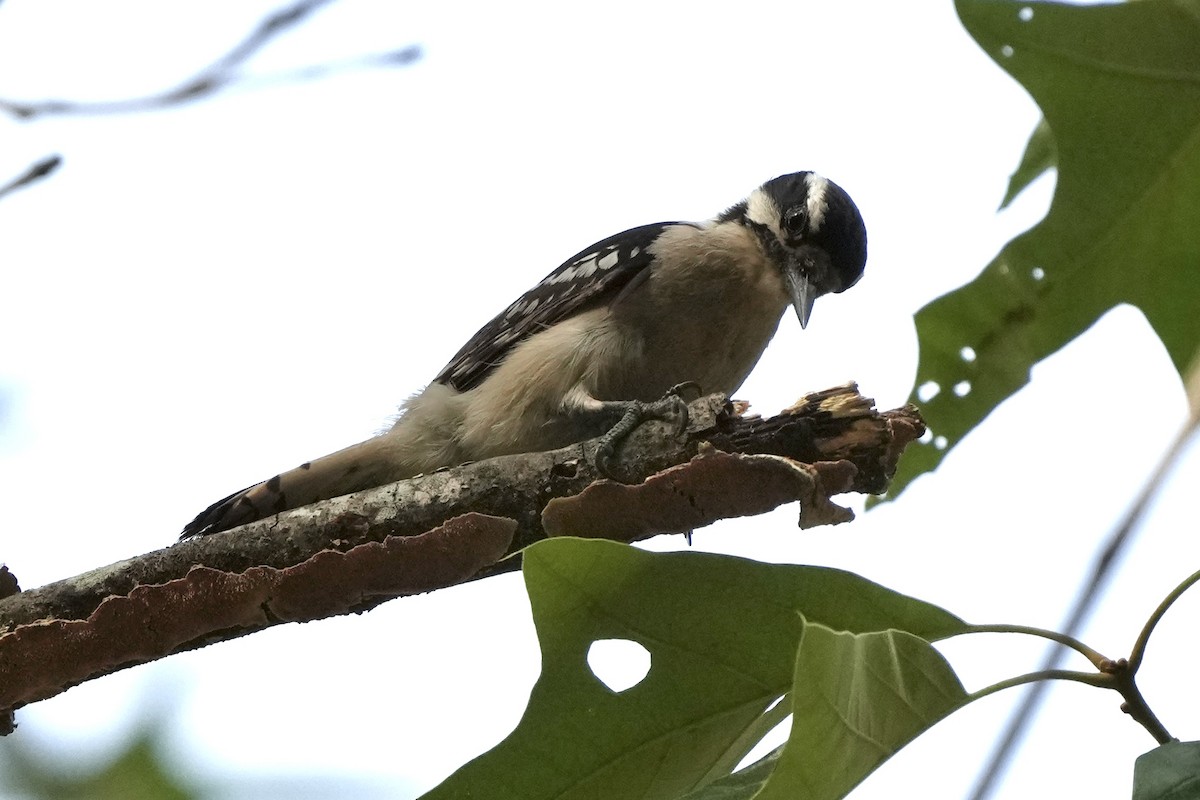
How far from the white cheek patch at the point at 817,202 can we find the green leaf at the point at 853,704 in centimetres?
289

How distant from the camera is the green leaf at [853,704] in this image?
1768 millimetres

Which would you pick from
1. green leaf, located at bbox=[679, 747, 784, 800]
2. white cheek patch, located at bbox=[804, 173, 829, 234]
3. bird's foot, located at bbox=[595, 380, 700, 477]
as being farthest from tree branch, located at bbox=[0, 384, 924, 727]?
white cheek patch, located at bbox=[804, 173, 829, 234]

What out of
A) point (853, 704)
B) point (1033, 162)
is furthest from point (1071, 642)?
point (1033, 162)

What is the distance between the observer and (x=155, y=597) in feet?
8.70

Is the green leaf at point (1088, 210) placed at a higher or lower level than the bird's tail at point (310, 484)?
lower

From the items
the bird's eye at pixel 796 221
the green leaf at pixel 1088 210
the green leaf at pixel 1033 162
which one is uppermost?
the bird's eye at pixel 796 221

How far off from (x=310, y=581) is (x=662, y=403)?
1042 millimetres

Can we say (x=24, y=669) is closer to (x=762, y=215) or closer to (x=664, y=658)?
(x=664, y=658)

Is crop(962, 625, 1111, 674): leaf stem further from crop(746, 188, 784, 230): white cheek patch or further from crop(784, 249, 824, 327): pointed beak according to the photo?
crop(746, 188, 784, 230): white cheek patch

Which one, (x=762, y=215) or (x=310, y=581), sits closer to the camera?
(x=310, y=581)

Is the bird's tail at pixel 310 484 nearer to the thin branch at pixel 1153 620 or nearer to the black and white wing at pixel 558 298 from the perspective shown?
the black and white wing at pixel 558 298

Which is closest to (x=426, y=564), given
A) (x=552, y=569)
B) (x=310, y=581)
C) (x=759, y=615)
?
(x=310, y=581)

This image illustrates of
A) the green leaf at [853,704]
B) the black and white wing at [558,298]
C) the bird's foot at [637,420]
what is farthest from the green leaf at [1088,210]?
the black and white wing at [558,298]

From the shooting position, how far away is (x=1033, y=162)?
329 cm
